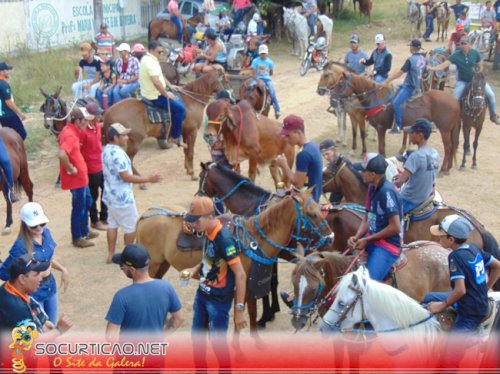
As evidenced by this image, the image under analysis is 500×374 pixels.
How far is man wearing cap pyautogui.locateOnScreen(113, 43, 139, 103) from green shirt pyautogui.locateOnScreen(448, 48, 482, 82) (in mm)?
6919

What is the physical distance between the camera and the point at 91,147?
990cm

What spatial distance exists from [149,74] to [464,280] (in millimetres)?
7954

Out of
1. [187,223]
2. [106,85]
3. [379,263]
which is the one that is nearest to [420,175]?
[379,263]

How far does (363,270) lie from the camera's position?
545cm

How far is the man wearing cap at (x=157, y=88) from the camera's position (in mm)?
11867

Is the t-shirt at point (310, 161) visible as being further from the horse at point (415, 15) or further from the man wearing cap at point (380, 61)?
the horse at point (415, 15)

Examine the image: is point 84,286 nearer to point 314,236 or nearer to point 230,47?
point 314,236

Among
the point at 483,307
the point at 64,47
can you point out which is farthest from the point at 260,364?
the point at 64,47

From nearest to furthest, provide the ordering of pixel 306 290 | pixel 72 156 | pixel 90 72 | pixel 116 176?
pixel 306 290, pixel 116 176, pixel 72 156, pixel 90 72

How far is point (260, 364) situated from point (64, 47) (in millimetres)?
17655

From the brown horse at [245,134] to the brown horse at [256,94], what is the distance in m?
2.32

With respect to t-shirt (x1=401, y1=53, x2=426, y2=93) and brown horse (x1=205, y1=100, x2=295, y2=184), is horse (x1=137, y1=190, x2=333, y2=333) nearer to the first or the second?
brown horse (x1=205, y1=100, x2=295, y2=184)

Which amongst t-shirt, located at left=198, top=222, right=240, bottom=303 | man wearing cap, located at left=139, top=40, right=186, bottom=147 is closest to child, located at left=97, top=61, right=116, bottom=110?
man wearing cap, located at left=139, top=40, right=186, bottom=147

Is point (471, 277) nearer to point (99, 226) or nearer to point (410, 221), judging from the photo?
point (410, 221)
